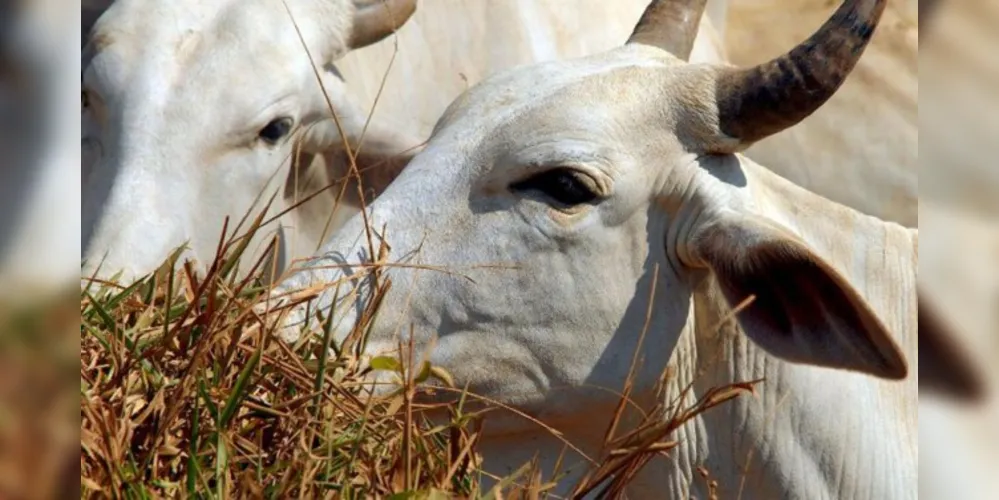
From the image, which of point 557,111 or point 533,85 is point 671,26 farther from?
point 557,111

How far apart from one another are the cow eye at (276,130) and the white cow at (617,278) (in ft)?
6.16

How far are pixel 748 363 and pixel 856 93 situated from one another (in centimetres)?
337

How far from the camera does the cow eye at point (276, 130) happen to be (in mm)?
4980

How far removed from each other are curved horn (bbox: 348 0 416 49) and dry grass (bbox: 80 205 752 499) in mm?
2860

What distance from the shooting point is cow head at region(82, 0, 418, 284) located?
15.3 feet

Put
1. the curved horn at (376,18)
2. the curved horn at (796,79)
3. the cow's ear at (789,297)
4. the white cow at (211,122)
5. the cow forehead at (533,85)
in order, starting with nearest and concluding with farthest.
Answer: the cow's ear at (789,297) < the curved horn at (796,79) < the cow forehead at (533,85) < the white cow at (211,122) < the curved horn at (376,18)

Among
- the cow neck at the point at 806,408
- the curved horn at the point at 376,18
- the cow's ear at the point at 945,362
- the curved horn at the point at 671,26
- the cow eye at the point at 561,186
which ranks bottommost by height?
the cow neck at the point at 806,408

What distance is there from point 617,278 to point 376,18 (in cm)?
239

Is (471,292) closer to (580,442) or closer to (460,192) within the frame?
(460,192)

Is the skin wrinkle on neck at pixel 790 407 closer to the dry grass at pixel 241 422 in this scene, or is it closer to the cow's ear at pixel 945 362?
the dry grass at pixel 241 422

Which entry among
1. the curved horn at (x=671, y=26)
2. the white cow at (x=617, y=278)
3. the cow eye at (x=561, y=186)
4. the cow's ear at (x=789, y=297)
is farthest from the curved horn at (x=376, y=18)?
the cow's ear at (x=789, y=297)

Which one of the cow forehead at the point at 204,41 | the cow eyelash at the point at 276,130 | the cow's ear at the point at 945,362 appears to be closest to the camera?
the cow's ear at the point at 945,362

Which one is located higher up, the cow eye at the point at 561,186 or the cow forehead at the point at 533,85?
the cow forehead at the point at 533,85

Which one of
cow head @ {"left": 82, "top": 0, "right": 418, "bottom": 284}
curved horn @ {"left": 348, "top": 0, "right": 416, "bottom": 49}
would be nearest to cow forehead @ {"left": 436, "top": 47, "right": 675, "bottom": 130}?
cow head @ {"left": 82, "top": 0, "right": 418, "bottom": 284}
